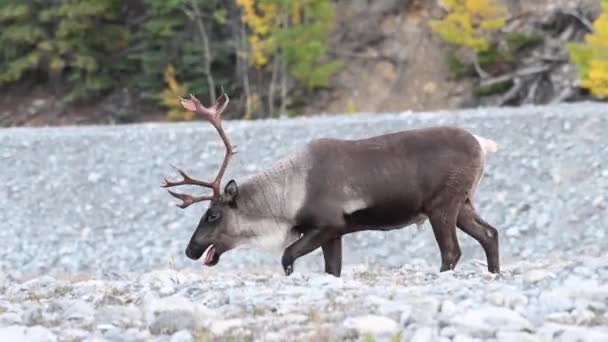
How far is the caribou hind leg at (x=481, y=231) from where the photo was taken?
10.3 meters

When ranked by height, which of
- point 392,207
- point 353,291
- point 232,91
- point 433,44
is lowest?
point 232,91

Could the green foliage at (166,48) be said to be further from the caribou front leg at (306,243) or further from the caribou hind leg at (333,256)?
the caribou front leg at (306,243)

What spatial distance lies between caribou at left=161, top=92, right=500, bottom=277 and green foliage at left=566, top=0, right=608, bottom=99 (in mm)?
18547

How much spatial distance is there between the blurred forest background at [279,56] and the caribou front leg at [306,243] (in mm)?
25205

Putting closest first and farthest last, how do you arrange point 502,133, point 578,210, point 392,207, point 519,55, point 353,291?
1. point 353,291
2. point 392,207
3. point 578,210
4. point 502,133
5. point 519,55

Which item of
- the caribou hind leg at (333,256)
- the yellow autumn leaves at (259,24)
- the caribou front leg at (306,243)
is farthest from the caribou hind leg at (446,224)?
the yellow autumn leaves at (259,24)

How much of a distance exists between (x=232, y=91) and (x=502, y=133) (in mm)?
20767

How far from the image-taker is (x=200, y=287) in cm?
805

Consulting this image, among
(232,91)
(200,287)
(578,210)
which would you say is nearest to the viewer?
(200,287)

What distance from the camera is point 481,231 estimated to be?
409 inches

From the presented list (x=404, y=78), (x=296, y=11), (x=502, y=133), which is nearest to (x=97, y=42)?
(x=296, y=11)

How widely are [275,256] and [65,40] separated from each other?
80.6ft

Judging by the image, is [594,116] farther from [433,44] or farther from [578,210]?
[433,44]

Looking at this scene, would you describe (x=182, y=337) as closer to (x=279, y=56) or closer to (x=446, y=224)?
(x=446, y=224)
